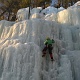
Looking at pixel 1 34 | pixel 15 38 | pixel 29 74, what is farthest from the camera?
pixel 1 34

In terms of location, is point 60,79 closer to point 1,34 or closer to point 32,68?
point 32,68

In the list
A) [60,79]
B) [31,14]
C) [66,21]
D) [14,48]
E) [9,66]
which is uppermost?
[31,14]

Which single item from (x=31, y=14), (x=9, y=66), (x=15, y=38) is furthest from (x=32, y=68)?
(x=31, y=14)

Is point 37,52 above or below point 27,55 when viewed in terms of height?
above

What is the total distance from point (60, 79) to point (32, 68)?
3.95 ft

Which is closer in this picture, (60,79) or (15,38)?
(60,79)

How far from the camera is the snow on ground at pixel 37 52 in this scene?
9.50m

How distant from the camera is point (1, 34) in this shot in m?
12.7

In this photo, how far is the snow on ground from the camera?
9.50 meters

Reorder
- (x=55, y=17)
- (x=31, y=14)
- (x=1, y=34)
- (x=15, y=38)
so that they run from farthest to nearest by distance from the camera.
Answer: (x=31, y=14)
(x=55, y=17)
(x=1, y=34)
(x=15, y=38)

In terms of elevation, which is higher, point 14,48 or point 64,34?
point 64,34

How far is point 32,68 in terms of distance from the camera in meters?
9.50

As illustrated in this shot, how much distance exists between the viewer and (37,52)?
10039 mm

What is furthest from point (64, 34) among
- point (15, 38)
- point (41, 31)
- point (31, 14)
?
point (31, 14)
